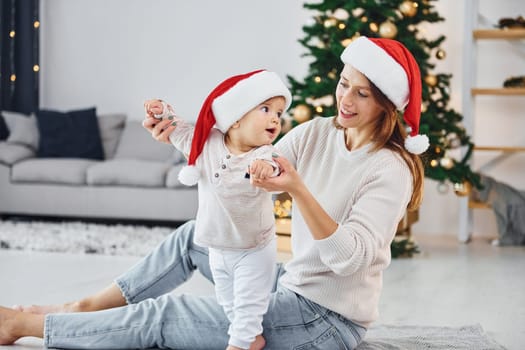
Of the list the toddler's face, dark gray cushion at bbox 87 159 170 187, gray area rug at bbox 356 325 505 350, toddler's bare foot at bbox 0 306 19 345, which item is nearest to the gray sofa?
dark gray cushion at bbox 87 159 170 187

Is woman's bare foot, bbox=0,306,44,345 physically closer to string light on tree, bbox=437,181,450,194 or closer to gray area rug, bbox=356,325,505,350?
gray area rug, bbox=356,325,505,350

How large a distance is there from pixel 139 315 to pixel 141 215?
346 centimetres

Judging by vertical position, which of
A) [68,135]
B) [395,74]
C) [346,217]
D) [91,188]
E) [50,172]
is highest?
[395,74]

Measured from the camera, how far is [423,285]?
375 cm

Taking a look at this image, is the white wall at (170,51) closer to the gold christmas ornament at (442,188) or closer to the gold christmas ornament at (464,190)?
the gold christmas ornament at (442,188)

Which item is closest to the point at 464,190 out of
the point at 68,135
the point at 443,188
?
the point at 443,188

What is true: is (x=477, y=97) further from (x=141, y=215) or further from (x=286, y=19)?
(x=141, y=215)

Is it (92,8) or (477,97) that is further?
(92,8)

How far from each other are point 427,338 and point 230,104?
1.09 metres

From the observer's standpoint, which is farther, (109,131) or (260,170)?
(109,131)

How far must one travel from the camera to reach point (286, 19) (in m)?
6.19

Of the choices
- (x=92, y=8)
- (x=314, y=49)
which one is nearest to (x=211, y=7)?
(x=92, y=8)

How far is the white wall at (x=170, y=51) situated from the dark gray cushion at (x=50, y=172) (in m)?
1.09

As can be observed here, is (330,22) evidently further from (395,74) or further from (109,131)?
(395,74)
